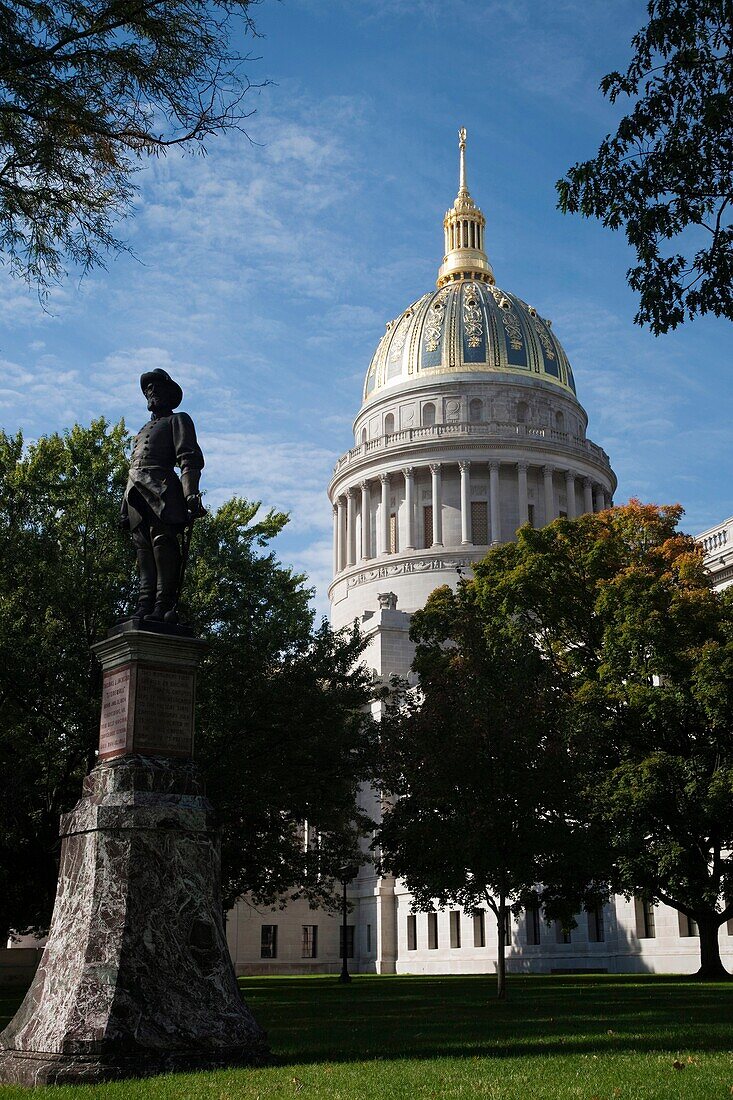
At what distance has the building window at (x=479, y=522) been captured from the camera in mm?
84625

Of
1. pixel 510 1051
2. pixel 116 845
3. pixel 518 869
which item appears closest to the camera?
pixel 116 845

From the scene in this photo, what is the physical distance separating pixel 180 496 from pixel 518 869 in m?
16.0

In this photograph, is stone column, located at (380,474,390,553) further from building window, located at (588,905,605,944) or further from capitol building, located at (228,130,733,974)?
building window, located at (588,905,605,944)

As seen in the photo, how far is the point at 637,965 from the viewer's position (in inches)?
1879

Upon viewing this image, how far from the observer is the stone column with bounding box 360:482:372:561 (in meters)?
89.1

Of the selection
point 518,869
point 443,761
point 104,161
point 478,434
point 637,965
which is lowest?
point 637,965

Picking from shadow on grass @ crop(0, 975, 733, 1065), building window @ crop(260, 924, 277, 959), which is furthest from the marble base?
building window @ crop(260, 924, 277, 959)

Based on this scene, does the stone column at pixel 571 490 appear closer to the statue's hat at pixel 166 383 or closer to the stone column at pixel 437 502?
the stone column at pixel 437 502

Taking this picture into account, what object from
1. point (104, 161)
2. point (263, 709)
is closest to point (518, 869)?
point (263, 709)

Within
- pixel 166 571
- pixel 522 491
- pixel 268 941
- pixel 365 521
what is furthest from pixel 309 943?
pixel 166 571

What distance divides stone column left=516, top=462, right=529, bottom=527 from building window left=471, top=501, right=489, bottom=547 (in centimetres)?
253

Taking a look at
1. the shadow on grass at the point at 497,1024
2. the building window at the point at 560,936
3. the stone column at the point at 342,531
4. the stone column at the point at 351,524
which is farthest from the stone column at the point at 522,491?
the shadow on grass at the point at 497,1024

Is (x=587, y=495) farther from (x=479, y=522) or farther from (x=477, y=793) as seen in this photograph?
(x=477, y=793)

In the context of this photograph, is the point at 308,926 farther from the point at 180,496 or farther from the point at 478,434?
the point at 180,496
